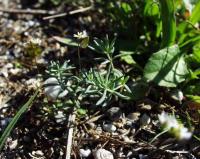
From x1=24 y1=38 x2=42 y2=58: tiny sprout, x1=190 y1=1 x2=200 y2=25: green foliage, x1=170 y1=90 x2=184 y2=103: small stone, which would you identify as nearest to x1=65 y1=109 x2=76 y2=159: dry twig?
x1=24 y1=38 x2=42 y2=58: tiny sprout

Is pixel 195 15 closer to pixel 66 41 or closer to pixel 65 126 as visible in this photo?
pixel 66 41

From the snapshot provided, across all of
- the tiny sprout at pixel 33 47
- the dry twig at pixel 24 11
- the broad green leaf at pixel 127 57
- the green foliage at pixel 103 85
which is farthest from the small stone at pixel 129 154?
the dry twig at pixel 24 11

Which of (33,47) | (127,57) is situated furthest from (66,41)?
(127,57)

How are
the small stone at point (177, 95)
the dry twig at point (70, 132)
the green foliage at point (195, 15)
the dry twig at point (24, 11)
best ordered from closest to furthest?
1. the dry twig at point (70, 132)
2. the small stone at point (177, 95)
3. the green foliage at point (195, 15)
4. the dry twig at point (24, 11)

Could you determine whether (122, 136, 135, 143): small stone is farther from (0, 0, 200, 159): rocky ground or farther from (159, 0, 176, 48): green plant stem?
(159, 0, 176, 48): green plant stem

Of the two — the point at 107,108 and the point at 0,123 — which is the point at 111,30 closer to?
the point at 107,108

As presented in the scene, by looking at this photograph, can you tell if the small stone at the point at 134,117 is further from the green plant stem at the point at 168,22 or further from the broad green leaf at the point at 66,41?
the broad green leaf at the point at 66,41

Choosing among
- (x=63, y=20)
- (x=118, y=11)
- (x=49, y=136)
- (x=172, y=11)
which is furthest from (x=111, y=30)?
(x=49, y=136)
